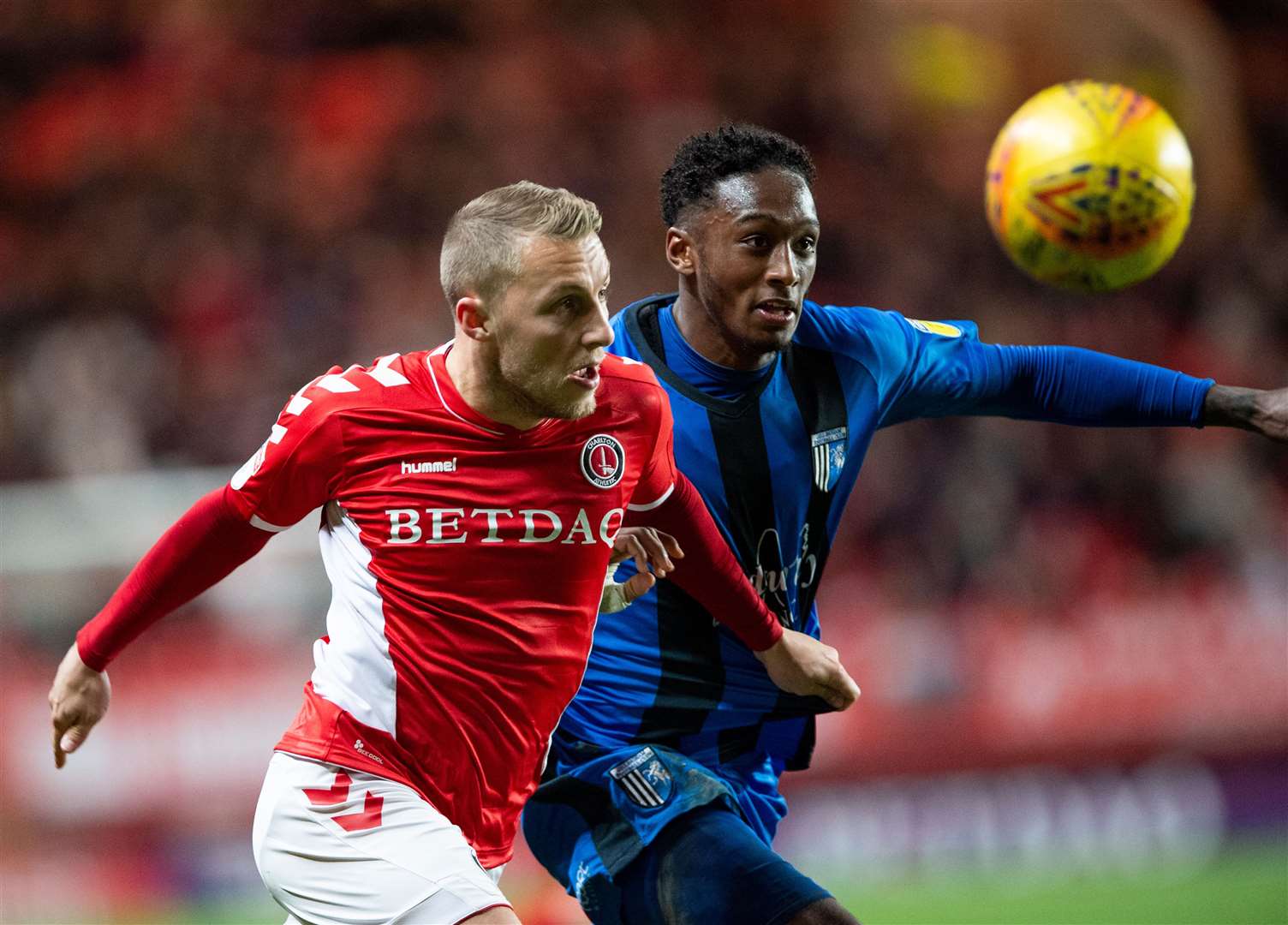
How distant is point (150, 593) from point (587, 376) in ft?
3.43

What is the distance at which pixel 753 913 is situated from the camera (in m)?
3.56

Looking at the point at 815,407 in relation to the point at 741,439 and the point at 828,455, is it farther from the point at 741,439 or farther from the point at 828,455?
the point at 741,439

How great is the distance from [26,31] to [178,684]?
760 centimetres

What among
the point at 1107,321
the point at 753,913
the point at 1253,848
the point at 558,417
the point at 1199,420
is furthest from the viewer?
the point at 1107,321

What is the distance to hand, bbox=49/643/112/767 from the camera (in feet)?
11.3

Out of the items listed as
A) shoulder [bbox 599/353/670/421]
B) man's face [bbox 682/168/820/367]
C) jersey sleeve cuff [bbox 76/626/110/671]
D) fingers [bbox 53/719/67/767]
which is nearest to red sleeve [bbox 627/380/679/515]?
shoulder [bbox 599/353/670/421]

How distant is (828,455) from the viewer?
13.5 feet

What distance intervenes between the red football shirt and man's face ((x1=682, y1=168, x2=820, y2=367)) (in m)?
0.68

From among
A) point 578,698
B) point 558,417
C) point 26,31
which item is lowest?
point 578,698

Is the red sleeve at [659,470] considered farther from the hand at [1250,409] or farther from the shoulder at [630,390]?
the hand at [1250,409]

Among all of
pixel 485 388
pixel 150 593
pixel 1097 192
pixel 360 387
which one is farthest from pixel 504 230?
pixel 1097 192

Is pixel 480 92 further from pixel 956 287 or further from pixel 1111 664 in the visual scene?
pixel 1111 664

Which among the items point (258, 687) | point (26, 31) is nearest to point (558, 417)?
point (258, 687)

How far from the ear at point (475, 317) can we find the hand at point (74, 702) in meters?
1.10
